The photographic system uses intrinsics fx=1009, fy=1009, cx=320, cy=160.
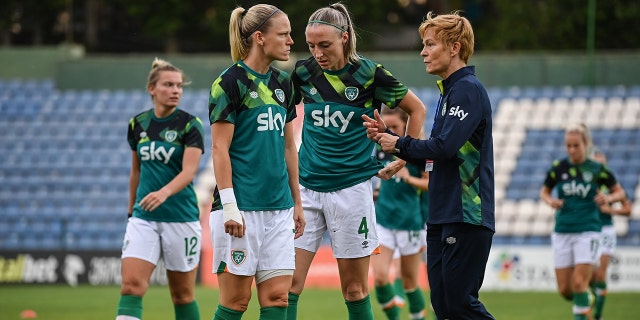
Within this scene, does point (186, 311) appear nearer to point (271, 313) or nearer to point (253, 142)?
point (271, 313)

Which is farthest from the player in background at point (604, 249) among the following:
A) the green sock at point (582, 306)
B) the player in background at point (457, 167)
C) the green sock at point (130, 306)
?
the green sock at point (130, 306)

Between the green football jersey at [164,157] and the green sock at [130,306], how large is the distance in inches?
27.9

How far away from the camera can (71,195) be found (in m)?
22.5

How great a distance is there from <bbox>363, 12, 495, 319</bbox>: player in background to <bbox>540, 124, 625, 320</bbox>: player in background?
4832mm

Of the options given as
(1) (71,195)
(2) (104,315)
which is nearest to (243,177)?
(2) (104,315)

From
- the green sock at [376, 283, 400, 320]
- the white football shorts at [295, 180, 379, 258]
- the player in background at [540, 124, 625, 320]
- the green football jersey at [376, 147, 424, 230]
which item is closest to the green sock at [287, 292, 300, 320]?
the white football shorts at [295, 180, 379, 258]

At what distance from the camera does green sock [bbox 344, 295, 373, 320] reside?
7.39m

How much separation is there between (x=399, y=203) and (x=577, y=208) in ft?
7.02

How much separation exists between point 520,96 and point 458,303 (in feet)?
60.0

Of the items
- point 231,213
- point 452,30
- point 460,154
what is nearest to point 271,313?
point 231,213

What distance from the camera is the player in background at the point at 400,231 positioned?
10.0m

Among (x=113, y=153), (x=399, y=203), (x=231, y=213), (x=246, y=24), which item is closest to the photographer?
(x=231, y=213)

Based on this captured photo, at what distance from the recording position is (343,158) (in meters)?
7.35

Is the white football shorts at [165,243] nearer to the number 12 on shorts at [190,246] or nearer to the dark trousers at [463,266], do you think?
the number 12 on shorts at [190,246]
